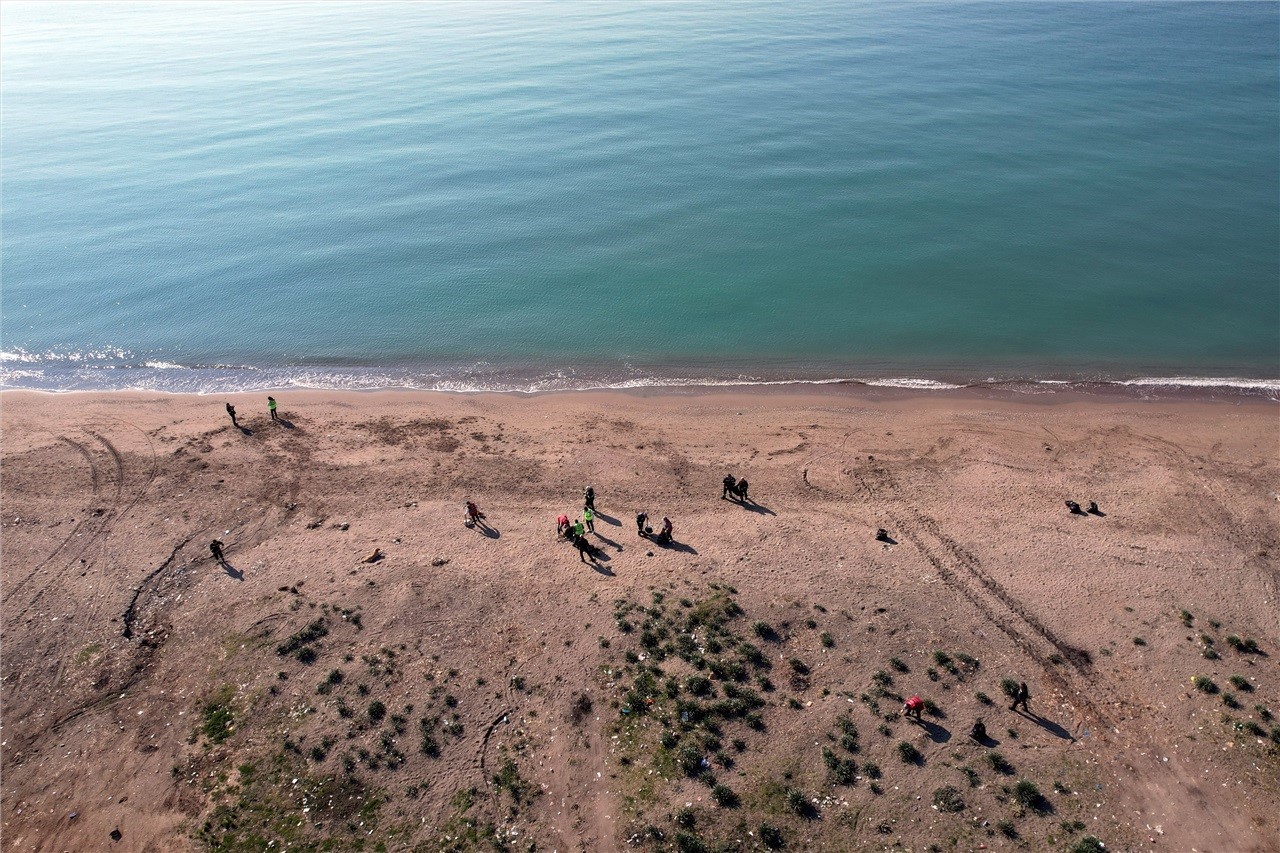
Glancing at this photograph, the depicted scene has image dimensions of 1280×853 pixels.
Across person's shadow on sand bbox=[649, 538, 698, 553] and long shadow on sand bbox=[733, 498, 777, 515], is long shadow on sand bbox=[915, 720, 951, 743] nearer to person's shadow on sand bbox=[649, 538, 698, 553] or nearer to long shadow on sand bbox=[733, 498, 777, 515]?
person's shadow on sand bbox=[649, 538, 698, 553]

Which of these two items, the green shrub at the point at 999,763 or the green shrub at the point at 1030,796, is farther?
the green shrub at the point at 999,763

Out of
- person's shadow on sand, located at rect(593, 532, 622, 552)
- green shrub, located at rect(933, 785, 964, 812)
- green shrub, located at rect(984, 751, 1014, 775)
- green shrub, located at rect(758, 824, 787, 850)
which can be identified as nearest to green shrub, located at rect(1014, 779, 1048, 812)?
green shrub, located at rect(984, 751, 1014, 775)

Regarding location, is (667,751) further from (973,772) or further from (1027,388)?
(1027,388)

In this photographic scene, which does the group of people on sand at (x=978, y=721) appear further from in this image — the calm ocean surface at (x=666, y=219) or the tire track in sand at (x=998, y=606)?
the calm ocean surface at (x=666, y=219)

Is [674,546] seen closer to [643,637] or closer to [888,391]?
[643,637]

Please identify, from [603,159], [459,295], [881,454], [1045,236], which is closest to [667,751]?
[881,454]

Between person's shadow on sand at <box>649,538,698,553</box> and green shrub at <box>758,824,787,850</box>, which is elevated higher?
person's shadow on sand at <box>649,538,698,553</box>

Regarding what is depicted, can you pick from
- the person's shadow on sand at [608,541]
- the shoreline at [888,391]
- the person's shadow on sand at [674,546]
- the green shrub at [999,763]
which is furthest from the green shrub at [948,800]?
the shoreline at [888,391]
